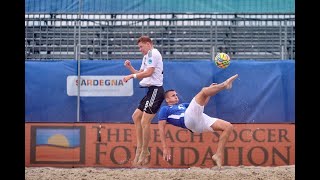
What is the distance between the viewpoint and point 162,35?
13.5 meters

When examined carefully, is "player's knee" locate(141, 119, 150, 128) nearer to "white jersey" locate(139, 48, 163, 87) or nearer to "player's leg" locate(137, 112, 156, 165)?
A: "player's leg" locate(137, 112, 156, 165)

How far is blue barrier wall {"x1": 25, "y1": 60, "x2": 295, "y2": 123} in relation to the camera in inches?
455

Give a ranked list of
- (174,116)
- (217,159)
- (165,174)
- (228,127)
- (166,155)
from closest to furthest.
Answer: (165,174) < (217,159) < (228,127) < (166,155) < (174,116)

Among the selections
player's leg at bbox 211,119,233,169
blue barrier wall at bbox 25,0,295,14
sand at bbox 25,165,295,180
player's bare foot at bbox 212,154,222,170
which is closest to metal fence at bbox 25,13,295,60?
blue barrier wall at bbox 25,0,295,14

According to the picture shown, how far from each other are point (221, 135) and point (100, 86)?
2.85 m

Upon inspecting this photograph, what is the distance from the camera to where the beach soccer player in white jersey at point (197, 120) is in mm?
9867

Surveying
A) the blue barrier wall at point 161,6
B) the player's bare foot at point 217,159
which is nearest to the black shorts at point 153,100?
the player's bare foot at point 217,159

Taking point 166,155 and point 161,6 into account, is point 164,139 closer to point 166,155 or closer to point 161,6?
point 166,155

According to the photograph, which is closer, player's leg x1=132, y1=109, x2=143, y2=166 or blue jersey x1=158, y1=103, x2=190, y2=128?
player's leg x1=132, y1=109, x2=143, y2=166

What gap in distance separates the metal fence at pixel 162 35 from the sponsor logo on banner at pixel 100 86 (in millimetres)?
1634

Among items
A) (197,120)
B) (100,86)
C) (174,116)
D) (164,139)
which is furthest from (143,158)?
(100,86)

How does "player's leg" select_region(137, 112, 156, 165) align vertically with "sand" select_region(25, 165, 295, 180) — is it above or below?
above

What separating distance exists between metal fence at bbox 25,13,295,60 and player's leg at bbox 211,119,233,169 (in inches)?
136

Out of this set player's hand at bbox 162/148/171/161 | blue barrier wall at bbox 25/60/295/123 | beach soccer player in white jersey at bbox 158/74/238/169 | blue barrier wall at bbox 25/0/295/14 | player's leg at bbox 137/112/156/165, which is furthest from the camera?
blue barrier wall at bbox 25/0/295/14
